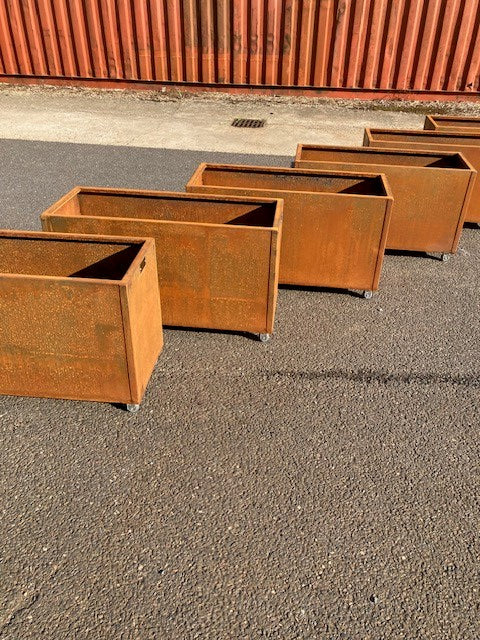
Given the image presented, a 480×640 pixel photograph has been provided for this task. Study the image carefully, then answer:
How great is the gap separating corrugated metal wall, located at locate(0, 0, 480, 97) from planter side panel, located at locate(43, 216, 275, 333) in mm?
9097

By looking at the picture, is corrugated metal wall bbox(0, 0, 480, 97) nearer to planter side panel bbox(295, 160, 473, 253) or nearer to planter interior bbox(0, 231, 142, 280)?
planter side panel bbox(295, 160, 473, 253)

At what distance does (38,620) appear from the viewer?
2.43m

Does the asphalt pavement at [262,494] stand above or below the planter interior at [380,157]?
below

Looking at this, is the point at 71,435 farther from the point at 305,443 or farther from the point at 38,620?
the point at 305,443

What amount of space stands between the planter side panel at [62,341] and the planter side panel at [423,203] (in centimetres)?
311

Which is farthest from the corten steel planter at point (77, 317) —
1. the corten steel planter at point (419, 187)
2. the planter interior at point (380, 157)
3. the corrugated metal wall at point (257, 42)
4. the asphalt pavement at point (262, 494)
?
the corrugated metal wall at point (257, 42)

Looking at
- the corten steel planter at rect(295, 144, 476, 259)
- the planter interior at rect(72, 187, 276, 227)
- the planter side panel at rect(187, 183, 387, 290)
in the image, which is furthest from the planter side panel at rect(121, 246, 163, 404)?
the corten steel planter at rect(295, 144, 476, 259)

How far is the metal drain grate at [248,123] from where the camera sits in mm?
10381

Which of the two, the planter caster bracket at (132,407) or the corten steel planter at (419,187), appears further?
the corten steel planter at (419,187)

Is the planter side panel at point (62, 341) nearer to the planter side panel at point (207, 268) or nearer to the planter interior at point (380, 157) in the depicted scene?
the planter side panel at point (207, 268)

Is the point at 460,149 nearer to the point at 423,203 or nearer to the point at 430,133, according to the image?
the point at 430,133

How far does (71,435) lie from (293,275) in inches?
103

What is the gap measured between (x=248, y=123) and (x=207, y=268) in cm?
747

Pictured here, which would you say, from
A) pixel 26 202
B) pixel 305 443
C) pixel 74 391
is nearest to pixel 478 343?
pixel 305 443
